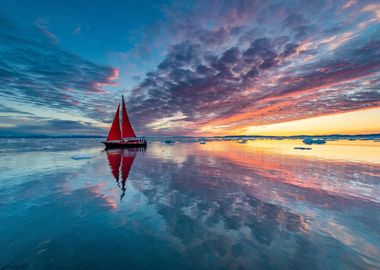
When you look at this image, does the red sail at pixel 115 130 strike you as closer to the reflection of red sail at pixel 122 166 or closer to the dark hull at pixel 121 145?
the dark hull at pixel 121 145

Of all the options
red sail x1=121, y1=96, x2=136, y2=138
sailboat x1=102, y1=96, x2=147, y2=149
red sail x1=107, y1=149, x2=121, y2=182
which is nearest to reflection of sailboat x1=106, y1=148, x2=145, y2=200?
red sail x1=107, y1=149, x2=121, y2=182

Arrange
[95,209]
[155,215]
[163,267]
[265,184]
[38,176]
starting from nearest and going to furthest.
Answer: [163,267], [155,215], [95,209], [265,184], [38,176]

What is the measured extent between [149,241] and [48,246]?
115 inches

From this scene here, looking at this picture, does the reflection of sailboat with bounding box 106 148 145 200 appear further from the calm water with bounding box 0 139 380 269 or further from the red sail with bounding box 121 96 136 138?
the red sail with bounding box 121 96 136 138

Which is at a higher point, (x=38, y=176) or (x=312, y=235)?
(x=38, y=176)

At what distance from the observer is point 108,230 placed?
5.89m

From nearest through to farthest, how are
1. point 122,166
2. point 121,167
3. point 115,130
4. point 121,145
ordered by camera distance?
point 121,167
point 122,166
point 115,130
point 121,145

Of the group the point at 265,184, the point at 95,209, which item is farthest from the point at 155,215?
the point at 265,184

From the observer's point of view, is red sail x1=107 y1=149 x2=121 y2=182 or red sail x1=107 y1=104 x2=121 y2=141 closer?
red sail x1=107 y1=149 x2=121 y2=182

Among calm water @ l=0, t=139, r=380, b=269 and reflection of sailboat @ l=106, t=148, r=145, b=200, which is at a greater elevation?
reflection of sailboat @ l=106, t=148, r=145, b=200

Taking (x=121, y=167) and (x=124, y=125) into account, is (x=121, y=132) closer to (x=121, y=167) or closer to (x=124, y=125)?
(x=124, y=125)

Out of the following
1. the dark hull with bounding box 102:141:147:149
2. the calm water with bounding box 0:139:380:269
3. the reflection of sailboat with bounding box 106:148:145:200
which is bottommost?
the calm water with bounding box 0:139:380:269

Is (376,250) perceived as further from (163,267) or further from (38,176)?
(38,176)

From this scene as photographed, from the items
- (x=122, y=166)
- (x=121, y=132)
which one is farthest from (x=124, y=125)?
(x=122, y=166)
